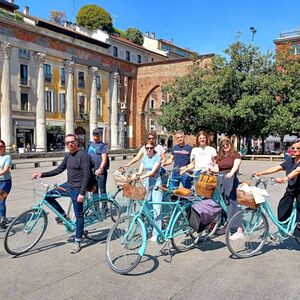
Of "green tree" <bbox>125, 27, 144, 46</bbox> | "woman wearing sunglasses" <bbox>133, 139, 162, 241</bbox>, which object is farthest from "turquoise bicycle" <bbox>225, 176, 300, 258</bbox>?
"green tree" <bbox>125, 27, 144, 46</bbox>

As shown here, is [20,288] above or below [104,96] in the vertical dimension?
below

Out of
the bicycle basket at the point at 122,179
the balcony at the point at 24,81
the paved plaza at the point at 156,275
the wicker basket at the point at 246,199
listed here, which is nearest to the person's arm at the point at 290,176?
the wicker basket at the point at 246,199

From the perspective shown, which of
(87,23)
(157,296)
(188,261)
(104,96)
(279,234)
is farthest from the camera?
(87,23)

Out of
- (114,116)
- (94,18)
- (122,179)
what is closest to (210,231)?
(122,179)

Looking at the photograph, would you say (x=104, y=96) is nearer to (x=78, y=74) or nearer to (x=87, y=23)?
(x=78, y=74)

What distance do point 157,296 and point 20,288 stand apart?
150cm

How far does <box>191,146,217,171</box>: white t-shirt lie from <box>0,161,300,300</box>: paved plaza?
63.9 inches

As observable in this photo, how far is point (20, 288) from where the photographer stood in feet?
14.0

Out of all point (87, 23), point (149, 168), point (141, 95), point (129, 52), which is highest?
point (87, 23)

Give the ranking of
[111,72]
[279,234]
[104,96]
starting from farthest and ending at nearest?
[104,96]
[111,72]
[279,234]

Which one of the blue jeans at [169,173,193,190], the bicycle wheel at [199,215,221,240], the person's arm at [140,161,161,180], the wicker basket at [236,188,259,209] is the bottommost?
the bicycle wheel at [199,215,221,240]

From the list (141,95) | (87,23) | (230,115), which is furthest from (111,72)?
(87,23)

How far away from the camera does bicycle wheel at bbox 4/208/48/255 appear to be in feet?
17.5

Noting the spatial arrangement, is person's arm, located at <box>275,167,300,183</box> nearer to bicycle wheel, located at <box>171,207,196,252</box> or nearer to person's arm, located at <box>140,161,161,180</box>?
bicycle wheel, located at <box>171,207,196,252</box>
